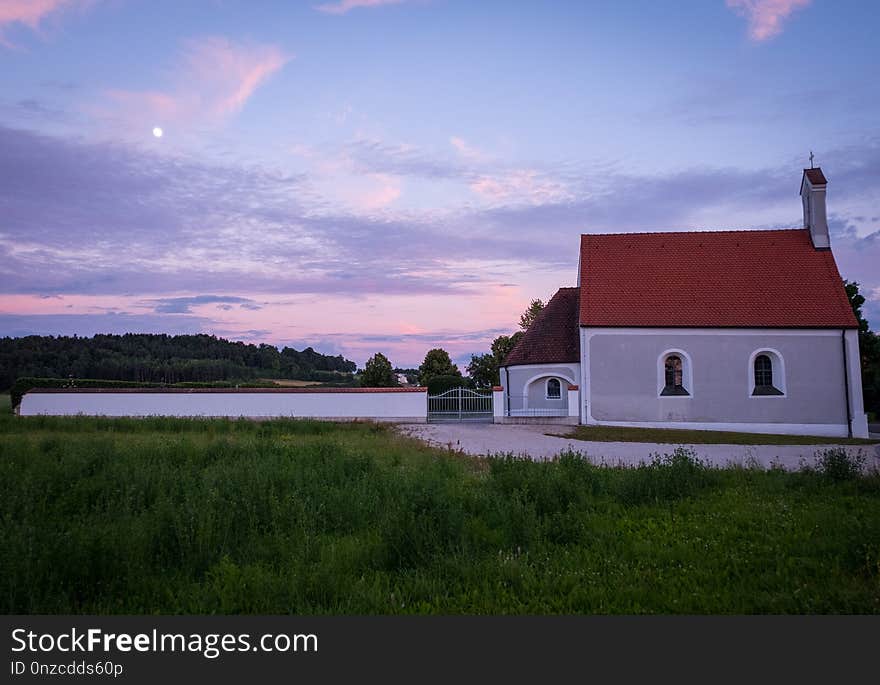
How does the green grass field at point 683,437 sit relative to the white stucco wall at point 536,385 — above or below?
below

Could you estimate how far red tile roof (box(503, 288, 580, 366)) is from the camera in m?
29.0

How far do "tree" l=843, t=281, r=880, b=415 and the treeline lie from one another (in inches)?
1621

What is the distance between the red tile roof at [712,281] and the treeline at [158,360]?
29605mm

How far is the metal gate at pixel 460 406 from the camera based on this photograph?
2808 centimetres

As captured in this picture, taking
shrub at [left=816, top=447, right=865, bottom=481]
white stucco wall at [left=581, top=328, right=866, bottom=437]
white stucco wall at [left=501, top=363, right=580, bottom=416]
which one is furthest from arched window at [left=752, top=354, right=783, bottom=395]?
shrub at [left=816, top=447, right=865, bottom=481]

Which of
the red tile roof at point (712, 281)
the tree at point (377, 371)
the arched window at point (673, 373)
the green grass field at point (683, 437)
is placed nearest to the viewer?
the green grass field at point (683, 437)

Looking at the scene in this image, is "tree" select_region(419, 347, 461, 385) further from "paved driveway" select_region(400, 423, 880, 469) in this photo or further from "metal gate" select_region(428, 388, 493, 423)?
"paved driveway" select_region(400, 423, 880, 469)

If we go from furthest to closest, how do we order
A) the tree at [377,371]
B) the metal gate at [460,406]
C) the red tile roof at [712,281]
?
the tree at [377,371] < the metal gate at [460,406] < the red tile roof at [712,281]

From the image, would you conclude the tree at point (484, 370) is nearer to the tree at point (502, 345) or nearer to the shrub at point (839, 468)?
the tree at point (502, 345)

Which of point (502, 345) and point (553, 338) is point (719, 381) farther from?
point (502, 345)

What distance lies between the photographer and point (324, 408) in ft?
87.6

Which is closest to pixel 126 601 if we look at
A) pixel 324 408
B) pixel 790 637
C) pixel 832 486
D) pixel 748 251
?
pixel 790 637

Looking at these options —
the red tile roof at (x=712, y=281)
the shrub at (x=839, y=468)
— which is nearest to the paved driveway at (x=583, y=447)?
the shrub at (x=839, y=468)

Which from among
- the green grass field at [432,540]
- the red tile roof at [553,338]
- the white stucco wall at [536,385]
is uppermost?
the red tile roof at [553,338]
